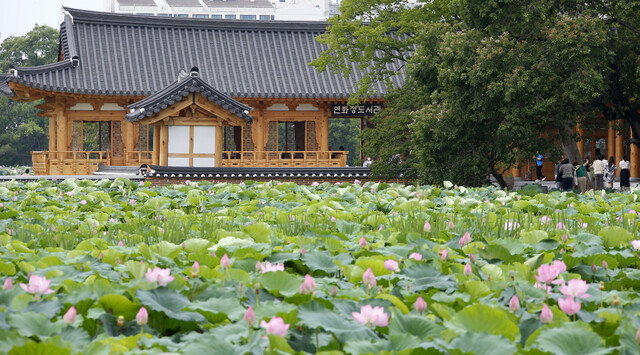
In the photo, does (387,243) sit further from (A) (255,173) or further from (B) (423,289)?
(A) (255,173)

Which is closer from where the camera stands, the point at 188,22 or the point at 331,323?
the point at 331,323

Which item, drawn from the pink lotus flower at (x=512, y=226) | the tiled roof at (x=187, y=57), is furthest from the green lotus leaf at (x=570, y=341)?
the tiled roof at (x=187, y=57)

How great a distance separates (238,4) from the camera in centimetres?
7644

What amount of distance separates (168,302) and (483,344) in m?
1.00

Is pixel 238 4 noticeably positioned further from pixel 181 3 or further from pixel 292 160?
pixel 292 160

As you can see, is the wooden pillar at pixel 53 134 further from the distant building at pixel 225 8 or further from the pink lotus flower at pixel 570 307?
the distant building at pixel 225 8

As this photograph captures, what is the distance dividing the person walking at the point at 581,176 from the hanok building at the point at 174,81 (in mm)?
8308

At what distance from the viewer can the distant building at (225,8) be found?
7431 cm

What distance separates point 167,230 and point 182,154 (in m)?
12.3

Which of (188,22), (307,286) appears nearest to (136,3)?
(188,22)

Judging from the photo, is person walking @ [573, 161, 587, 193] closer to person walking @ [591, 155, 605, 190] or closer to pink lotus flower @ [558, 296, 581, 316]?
person walking @ [591, 155, 605, 190]

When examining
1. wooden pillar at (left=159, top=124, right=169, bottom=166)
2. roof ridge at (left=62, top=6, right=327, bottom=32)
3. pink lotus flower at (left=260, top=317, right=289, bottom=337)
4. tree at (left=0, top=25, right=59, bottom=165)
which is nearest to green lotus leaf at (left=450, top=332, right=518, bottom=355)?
pink lotus flower at (left=260, top=317, right=289, bottom=337)

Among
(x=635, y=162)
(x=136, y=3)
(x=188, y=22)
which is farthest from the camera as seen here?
(x=136, y=3)

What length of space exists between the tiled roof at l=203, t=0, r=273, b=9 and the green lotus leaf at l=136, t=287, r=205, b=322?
76.6m
